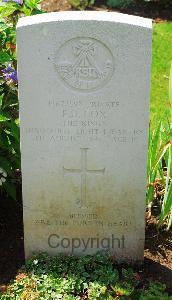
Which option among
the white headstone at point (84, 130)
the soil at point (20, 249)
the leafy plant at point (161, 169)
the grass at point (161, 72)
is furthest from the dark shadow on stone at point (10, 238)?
the grass at point (161, 72)

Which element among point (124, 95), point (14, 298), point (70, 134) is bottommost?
point (14, 298)

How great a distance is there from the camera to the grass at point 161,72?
6.20 meters

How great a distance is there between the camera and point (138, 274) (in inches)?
159

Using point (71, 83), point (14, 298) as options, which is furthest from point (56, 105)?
point (14, 298)

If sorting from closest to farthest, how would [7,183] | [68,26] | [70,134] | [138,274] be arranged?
1. [68,26]
2. [70,134]
3. [138,274]
4. [7,183]

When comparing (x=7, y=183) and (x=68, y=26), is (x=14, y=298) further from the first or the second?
(x=68, y=26)

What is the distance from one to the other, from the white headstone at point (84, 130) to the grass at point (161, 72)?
5.13ft

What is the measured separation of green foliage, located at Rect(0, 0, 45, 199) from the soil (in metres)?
0.22


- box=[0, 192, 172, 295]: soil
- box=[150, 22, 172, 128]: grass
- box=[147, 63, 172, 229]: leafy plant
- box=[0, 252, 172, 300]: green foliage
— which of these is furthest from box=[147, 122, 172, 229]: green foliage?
box=[150, 22, 172, 128]: grass

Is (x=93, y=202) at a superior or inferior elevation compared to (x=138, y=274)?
superior

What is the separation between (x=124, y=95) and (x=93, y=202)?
30.4 inches

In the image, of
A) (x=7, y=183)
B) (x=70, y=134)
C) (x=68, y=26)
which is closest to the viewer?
(x=68, y=26)

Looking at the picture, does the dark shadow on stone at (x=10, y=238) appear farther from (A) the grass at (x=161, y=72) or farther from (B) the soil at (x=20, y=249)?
(A) the grass at (x=161, y=72)

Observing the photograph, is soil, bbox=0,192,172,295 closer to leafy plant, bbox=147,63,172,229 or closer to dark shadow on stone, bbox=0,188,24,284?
dark shadow on stone, bbox=0,188,24,284
